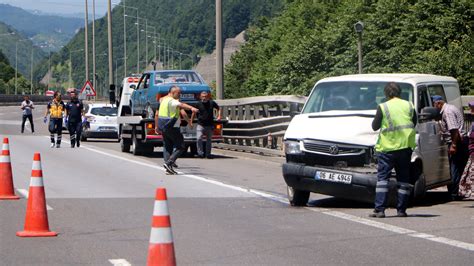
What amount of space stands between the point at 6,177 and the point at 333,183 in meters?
4.85

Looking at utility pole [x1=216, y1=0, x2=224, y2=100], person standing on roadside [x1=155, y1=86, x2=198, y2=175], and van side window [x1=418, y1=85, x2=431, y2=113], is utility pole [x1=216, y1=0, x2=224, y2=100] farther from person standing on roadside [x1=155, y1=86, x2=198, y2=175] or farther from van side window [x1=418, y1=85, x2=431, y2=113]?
van side window [x1=418, y1=85, x2=431, y2=113]

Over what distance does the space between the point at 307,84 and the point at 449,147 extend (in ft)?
150

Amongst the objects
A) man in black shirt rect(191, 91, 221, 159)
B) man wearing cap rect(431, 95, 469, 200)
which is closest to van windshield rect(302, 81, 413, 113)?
man wearing cap rect(431, 95, 469, 200)

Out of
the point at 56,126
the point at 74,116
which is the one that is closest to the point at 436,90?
the point at 74,116

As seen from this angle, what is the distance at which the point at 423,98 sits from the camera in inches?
626

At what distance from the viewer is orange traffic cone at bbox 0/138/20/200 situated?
1536cm

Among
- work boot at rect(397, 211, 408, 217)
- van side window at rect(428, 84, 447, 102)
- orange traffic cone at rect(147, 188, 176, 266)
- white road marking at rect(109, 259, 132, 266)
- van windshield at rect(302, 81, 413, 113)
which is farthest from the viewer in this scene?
van side window at rect(428, 84, 447, 102)

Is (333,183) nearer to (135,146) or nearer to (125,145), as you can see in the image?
(135,146)

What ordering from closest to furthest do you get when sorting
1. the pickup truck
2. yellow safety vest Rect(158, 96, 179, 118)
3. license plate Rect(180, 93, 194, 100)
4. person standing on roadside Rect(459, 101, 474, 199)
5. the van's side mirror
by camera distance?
the van's side mirror < person standing on roadside Rect(459, 101, 474, 199) < yellow safety vest Rect(158, 96, 179, 118) < the pickup truck < license plate Rect(180, 93, 194, 100)

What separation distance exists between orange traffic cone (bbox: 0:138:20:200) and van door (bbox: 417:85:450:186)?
5992mm

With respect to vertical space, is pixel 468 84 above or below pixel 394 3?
below

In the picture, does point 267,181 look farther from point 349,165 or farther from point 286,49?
point 286,49

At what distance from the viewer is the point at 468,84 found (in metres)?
45.1

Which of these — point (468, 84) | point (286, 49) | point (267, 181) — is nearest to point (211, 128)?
point (267, 181)
